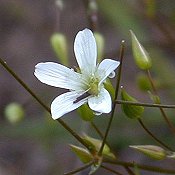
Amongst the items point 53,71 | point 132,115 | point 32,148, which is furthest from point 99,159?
point 32,148

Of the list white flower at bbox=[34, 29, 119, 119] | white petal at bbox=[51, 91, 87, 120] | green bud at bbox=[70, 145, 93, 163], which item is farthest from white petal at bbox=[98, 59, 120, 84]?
green bud at bbox=[70, 145, 93, 163]

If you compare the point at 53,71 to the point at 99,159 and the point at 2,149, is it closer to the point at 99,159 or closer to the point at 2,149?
the point at 99,159

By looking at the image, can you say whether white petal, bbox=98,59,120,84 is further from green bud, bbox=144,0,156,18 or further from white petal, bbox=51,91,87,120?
green bud, bbox=144,0,156,18

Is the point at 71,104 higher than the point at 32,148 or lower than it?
higher

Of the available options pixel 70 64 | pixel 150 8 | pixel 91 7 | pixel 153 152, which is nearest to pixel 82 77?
pixel 153 152

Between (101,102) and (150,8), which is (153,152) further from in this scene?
(150,8)

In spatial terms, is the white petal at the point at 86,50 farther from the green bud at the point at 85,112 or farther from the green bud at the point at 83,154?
the green bud at the point at 83,154
